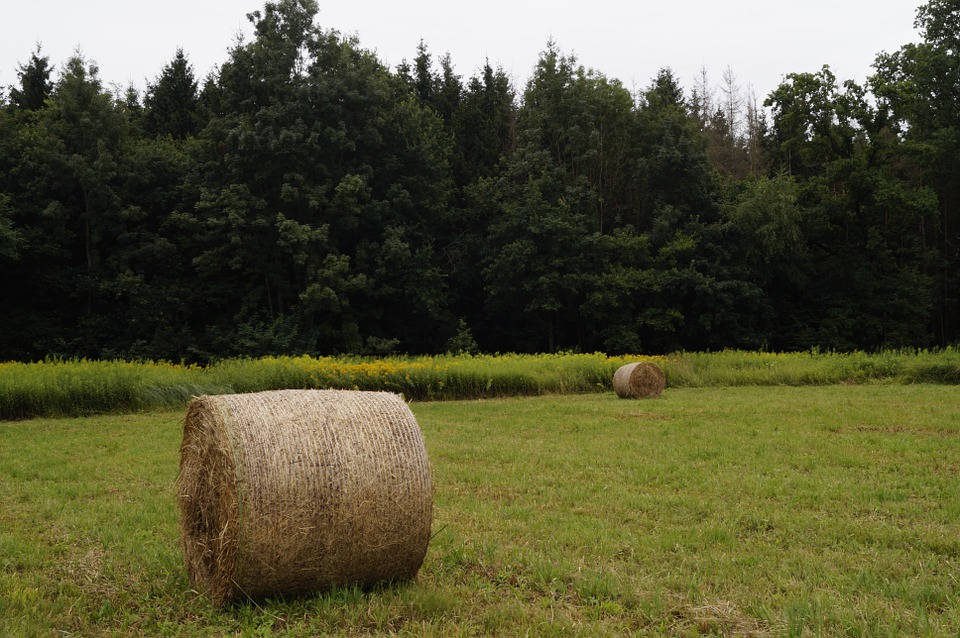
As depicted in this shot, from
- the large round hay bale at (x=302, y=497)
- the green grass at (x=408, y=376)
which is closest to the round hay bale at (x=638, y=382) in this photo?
the green grass at (x=408, y=376)

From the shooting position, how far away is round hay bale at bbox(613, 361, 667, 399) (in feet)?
58.3

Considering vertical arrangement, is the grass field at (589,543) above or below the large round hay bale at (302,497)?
below

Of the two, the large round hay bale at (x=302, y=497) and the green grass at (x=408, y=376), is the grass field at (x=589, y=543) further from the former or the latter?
the green grass at (x=408, y=376)

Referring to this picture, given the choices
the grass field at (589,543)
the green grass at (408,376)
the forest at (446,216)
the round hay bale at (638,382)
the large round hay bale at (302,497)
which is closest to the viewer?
the grass field at (589,543)

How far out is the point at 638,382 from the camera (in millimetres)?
17812

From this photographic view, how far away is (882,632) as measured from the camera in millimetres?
3750

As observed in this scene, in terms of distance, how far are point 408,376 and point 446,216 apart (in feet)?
69.4

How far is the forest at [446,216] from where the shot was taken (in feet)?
103

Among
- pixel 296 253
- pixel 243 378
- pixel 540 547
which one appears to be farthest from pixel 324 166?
pixel 540 547

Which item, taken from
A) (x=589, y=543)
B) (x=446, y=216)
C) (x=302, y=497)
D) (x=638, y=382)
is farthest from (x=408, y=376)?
(x=446, y=216)

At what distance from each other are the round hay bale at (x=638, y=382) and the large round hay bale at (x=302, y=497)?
13.6 meters

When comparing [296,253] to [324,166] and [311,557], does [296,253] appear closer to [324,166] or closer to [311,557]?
[324,166]

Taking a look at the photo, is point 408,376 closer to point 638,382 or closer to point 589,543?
Answer: point 638,382

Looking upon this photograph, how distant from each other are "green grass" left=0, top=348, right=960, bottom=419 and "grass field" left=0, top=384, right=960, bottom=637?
14.4ft
